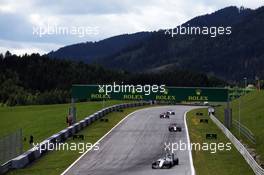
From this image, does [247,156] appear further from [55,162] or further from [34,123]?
[34,123]

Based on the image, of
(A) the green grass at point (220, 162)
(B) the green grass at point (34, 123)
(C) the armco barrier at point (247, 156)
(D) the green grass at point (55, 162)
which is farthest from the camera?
(B) the green grass at point (34, 123)

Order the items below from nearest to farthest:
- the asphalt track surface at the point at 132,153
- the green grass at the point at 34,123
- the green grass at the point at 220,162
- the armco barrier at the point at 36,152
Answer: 1. the asphalt track surface at the point at 132,153
2. the green grass at the point at 220,162
3. the armco barrier at the point at 36,152
4. the green grass at the point at 34,123

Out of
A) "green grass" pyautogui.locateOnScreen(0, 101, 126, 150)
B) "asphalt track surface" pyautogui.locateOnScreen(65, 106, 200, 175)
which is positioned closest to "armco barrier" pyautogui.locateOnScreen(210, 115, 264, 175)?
"asphalt track surface" pyautogui.locateOnScreen(65, 106, 200, 175)

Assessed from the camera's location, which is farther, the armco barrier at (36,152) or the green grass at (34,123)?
the green grass at (34,123)

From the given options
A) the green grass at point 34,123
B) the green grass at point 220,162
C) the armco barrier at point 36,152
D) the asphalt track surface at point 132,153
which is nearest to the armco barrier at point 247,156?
the green grass at point 220,162

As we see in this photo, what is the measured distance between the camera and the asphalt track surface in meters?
32.2

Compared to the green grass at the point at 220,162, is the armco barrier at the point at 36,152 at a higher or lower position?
higher

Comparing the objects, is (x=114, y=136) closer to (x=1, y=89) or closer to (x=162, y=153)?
(x=162, y=153)

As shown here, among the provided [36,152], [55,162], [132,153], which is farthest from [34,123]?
[55,162]

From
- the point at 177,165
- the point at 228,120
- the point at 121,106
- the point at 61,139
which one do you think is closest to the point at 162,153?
the point at 177,165

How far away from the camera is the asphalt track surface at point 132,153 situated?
106ft

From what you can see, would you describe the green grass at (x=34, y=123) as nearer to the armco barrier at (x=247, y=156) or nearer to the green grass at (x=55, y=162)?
the green grass at (x=55, y=162)

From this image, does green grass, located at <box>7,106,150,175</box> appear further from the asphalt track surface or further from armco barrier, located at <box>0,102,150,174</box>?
the asphalt track surface

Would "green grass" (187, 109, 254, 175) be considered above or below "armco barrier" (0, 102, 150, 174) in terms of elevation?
below
